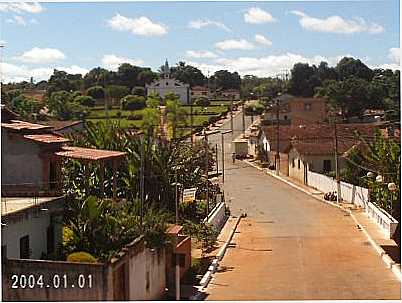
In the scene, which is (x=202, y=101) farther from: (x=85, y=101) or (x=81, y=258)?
(x=81, y=258)

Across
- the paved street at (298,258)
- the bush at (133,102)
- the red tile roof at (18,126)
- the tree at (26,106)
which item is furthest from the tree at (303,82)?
the red tile roof at (18,126)

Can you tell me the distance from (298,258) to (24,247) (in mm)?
5488

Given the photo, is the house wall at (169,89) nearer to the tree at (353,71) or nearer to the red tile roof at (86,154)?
the tree at (353,71)

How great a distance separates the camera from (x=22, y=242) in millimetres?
9383

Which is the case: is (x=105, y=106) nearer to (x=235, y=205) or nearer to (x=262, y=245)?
(x=235, y=205)

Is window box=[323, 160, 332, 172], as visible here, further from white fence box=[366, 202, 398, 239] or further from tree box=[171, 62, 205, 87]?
white fence box=[366, 202, 398, 239]

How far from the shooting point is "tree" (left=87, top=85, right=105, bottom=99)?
21275 millimetres

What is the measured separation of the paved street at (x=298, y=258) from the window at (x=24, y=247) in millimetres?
2678

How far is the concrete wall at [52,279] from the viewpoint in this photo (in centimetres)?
815

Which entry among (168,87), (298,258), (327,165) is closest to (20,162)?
(298,258)

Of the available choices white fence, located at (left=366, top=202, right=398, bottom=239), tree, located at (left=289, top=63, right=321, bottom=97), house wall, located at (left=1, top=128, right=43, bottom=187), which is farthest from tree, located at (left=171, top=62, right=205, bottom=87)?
tree, located at (left=289, top=63, right=321, bottom=97)

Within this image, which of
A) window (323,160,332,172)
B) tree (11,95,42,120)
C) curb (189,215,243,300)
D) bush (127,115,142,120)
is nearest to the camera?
curb (189,215,243,300)

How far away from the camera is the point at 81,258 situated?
9.00 m

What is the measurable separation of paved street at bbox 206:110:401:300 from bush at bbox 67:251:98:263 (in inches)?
84.2
